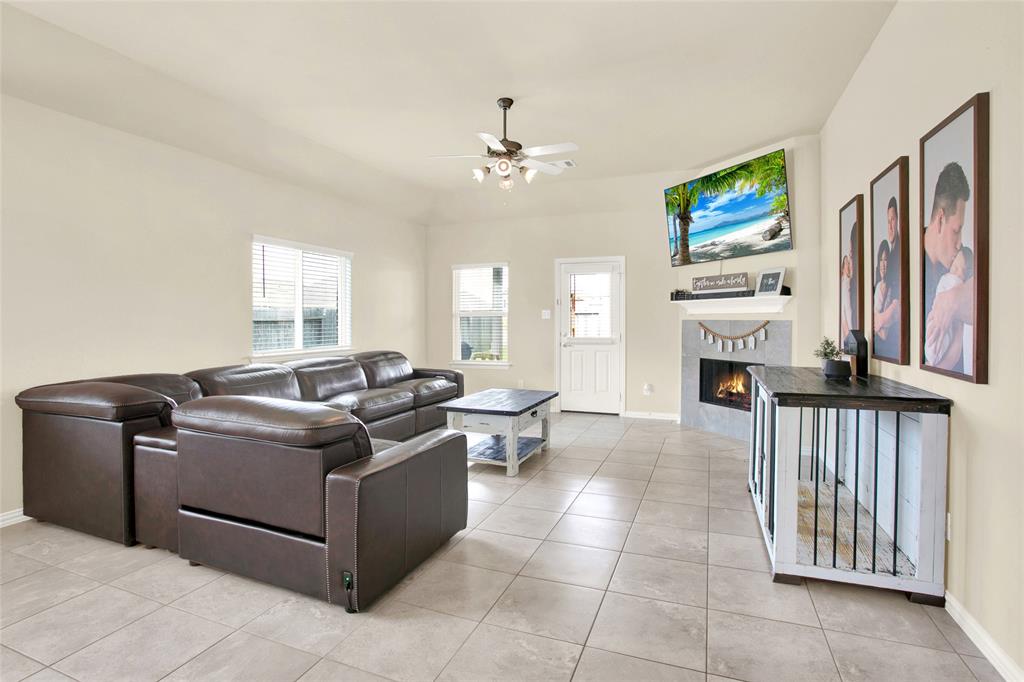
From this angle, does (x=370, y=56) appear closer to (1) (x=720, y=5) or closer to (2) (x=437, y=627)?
(1) (x=720, y=5)

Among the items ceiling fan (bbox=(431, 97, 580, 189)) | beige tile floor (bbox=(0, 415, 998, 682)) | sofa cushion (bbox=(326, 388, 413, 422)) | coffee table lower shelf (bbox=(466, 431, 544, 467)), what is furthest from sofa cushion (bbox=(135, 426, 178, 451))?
ceiling fan (bbox=(431, 97, 580, 189))

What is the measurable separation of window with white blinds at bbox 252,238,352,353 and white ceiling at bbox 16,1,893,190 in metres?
1.33

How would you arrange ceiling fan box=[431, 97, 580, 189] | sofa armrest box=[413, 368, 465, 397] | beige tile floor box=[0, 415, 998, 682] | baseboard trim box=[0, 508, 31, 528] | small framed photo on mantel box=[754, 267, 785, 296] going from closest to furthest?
beige tile floor box=[0, 415, 998, 682], baseboard trim box=[0, 508, 31, 528], ceiling fan box=[431, 97, 580, 189], small framed photo on mantel box=[754, 267, 785, 296], sofa armrest box=[413, 368, 465, 397]

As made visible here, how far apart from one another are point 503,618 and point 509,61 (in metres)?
3.14

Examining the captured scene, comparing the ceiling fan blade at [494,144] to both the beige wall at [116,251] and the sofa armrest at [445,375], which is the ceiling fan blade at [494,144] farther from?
the sofa armrest at [445,375]

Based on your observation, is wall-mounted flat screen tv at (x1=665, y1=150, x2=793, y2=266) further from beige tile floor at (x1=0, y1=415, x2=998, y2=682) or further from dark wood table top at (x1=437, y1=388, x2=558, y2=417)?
beige tile floor at (x1=0, y1=415, x2=998, y2=682)

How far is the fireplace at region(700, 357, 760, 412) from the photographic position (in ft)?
17.3

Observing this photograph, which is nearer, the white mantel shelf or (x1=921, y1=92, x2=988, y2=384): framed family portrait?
(x1=921, y1=92, x2=988, y2=384): framed family portrait

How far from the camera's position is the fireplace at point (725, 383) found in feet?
17.3

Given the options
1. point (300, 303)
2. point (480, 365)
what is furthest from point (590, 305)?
point (300, 303)

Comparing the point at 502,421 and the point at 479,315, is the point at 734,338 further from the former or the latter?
the point at 479,315

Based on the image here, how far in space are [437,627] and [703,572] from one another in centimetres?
129

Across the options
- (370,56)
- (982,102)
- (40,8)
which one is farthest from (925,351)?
(40,8)

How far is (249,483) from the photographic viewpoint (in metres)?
2.20
